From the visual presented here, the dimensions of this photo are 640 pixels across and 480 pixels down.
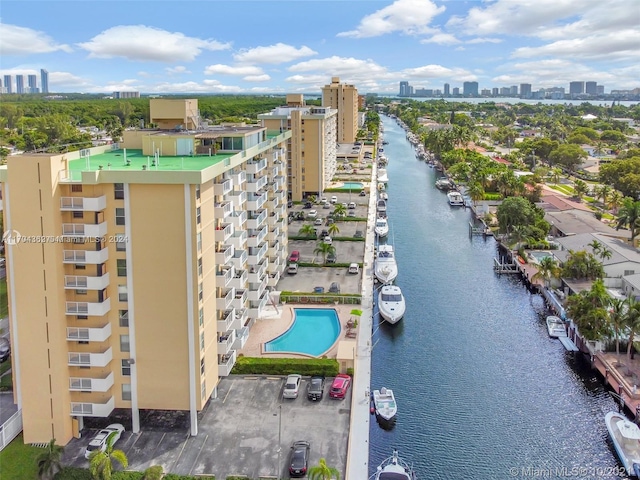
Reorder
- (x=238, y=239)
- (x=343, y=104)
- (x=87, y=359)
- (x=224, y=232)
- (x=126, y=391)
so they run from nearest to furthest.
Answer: (x=87, y=359), (x=126, y=391), (x=224, y=232), (x=238, y=239), (x=343, y=104)

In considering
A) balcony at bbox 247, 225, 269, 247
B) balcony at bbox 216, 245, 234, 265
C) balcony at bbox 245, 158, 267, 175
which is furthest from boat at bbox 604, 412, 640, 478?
balcony at bbox 245, 158, 267, 175

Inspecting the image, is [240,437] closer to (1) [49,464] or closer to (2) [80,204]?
(1) [49,464]

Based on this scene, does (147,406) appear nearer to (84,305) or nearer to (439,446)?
(84,305)

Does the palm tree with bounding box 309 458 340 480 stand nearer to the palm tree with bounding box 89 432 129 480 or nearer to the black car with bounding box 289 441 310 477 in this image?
the black car with bounding box 289 441 310 477

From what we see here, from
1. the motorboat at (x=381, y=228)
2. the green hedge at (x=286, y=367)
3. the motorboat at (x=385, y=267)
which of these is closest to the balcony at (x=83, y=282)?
the green hedge at (x=286, y=367)

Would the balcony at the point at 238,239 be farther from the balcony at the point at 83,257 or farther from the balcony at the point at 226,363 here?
the balcony at the point at 83,257

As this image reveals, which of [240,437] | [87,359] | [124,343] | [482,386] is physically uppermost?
[124,343]

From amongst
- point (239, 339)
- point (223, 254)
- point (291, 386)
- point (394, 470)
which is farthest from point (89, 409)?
point (394, 470)
